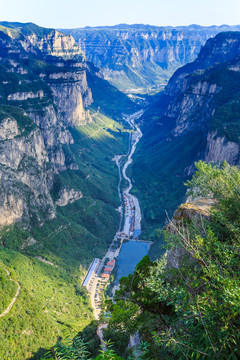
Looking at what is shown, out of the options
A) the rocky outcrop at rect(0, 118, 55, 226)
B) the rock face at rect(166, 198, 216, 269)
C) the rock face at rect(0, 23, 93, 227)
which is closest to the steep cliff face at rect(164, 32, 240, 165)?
the rock face at rect(0, 23, 93, 227)

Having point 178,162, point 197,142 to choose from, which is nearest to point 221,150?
point 197,142

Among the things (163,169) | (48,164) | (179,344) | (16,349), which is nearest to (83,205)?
(48,164)

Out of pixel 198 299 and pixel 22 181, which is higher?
pixel 198 299

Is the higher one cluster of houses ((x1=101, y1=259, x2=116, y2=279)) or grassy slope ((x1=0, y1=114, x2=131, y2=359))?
grassy slope ((x1=0, y1=114, x2=131, y2=359))

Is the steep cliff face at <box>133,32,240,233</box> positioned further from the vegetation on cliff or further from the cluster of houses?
the vegetation on cliff

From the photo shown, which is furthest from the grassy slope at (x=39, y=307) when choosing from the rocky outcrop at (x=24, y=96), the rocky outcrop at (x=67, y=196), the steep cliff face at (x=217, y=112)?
the rocky outcrop at (x=24, y=96)

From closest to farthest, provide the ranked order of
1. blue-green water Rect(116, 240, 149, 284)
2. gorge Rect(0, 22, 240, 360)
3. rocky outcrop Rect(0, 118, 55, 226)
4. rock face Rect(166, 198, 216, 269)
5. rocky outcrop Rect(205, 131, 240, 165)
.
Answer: gorge Rect(0, 22, 240, 360) → rock face Rect(166, 198, 216, 269) → rocky outcrop Rect(0, 118, 55, 226) → blue-green water Rect(116, 240, 149, 284) → rocky outcrop Rect(205, 131, 240, 165)

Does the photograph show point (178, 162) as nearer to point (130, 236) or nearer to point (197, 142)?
point (197, 142)
